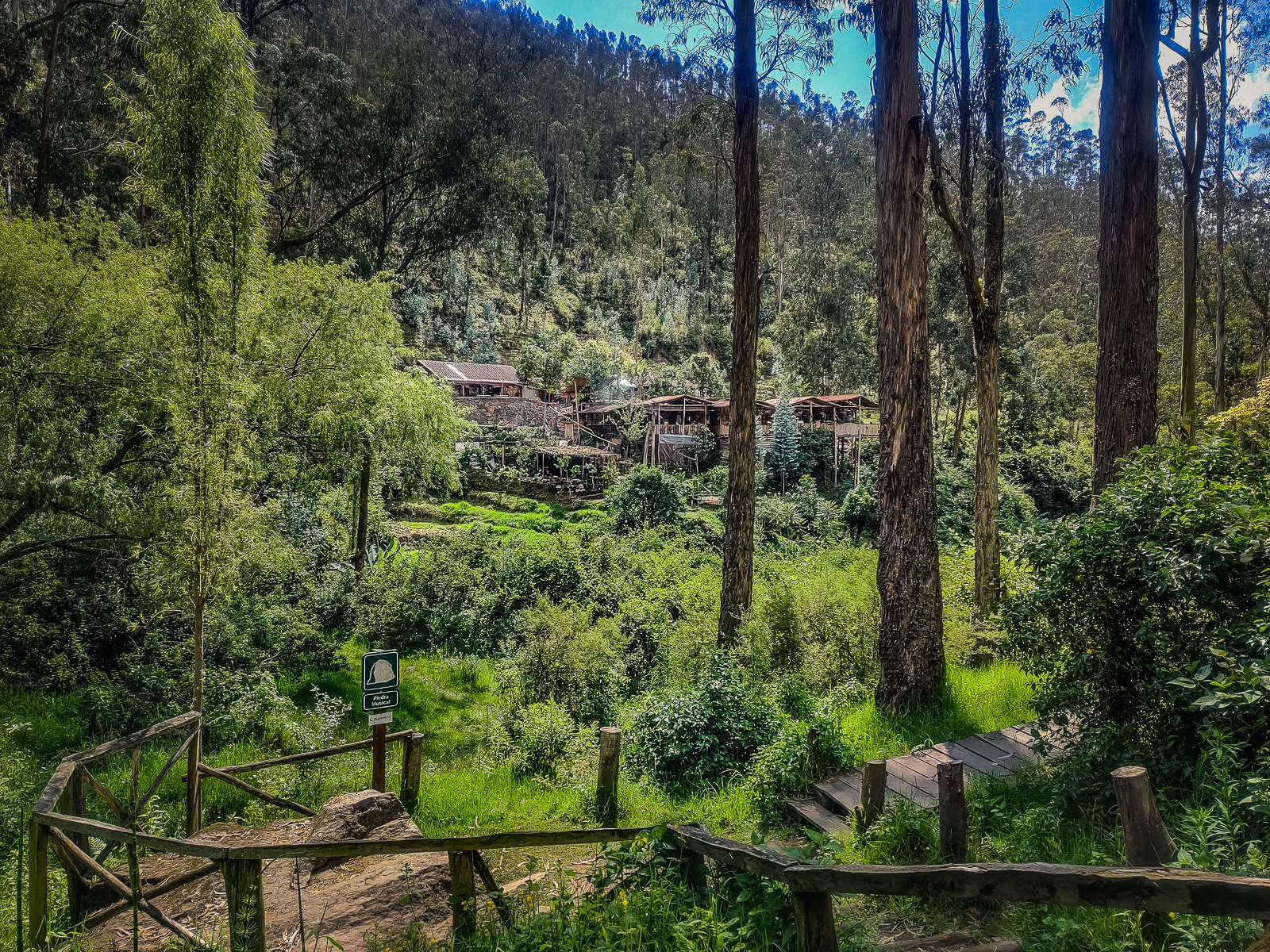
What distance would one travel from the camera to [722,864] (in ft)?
9.71

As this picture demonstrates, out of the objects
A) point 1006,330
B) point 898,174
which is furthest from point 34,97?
point 1006,330

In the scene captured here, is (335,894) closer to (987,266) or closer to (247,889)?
(247,889)

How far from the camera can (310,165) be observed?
19.0 metres

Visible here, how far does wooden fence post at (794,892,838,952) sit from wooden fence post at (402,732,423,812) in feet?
16.4

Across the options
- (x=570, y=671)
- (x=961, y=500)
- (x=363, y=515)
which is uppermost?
(x=363, y=515)

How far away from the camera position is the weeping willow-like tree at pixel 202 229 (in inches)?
212

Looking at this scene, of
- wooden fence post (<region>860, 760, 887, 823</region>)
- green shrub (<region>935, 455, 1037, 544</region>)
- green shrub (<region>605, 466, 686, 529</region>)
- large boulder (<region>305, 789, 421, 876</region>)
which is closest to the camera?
wooden fence post (<region>860, 760, 887, 823</region>)

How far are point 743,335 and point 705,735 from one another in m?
5.53

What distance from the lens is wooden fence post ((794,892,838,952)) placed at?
7.62 feet

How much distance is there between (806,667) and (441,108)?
1974cm

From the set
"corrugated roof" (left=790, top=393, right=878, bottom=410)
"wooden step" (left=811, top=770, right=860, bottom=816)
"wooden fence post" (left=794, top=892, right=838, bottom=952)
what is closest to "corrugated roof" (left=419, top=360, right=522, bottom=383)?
"corrugated roof" (left=790, top=393, right=878, bottom=410)

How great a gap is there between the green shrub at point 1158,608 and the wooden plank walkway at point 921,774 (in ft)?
2.73

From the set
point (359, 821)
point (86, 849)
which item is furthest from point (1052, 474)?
point (86, 849)

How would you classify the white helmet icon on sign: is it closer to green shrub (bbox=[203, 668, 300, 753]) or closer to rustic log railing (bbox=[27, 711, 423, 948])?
rustic log railing (bbox=[27, 711, 423, 948])
